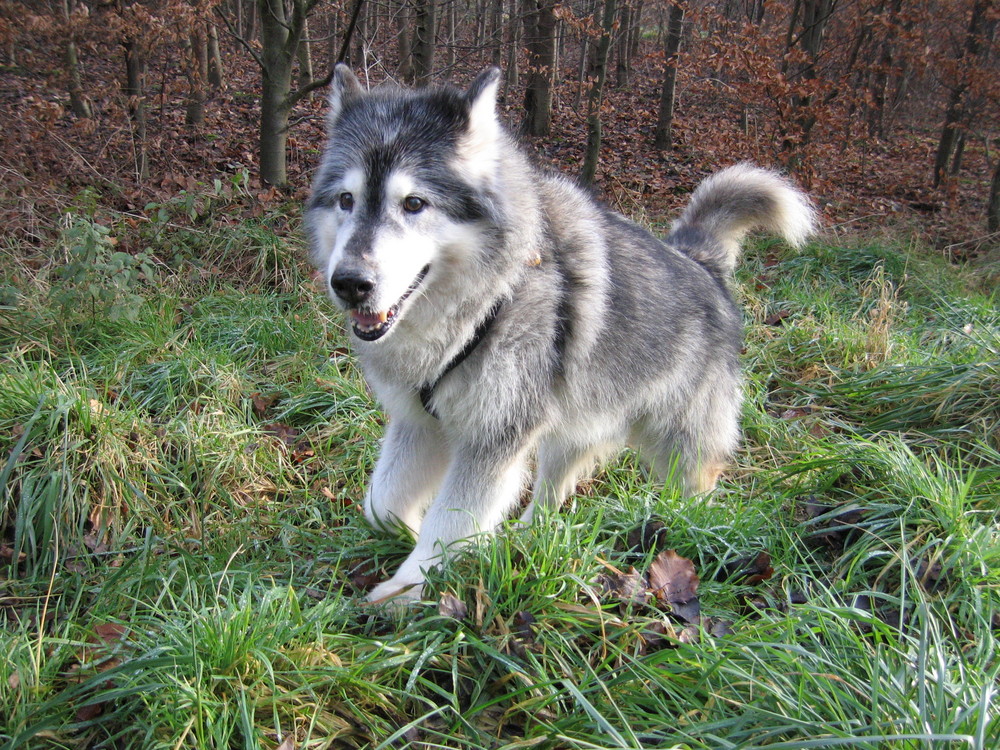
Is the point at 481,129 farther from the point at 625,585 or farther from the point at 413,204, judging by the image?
the point at 625,585

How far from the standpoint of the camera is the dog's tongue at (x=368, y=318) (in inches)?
83.4

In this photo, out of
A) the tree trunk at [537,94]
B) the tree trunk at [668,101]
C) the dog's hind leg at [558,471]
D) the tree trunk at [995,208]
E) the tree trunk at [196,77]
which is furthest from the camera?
the tree trunk at [668,101]

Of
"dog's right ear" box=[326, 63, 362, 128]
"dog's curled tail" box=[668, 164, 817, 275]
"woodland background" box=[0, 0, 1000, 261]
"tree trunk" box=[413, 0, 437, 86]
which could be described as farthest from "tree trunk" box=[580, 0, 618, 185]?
"dog's right ear" box=[326, 63, 362, 128]

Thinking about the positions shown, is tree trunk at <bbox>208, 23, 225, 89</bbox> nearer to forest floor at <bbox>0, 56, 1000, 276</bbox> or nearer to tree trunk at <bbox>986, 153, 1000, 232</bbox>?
forest floor at <bbox>0, 56, 1000, 276</bbox>

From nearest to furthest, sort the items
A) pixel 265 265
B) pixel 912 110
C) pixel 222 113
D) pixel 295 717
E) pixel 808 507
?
pixel 295 717 → pixel 808 507 → pixel 265 265 → pixel 222 113 → pixel 912 110

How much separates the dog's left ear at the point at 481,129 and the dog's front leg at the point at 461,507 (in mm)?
977

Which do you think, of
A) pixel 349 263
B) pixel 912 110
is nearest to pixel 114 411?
pixel 349 263

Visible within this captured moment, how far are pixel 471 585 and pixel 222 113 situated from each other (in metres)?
9.51

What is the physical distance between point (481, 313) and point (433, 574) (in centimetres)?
87

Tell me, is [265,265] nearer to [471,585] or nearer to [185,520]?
[185,520]

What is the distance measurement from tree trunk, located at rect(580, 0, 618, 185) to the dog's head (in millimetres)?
4714

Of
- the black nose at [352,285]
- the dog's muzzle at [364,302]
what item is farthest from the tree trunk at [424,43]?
the black nose at [352,285]

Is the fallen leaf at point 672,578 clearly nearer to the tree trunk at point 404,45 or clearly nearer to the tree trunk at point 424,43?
the tree trunk at point 424,43

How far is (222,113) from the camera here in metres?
9.73
